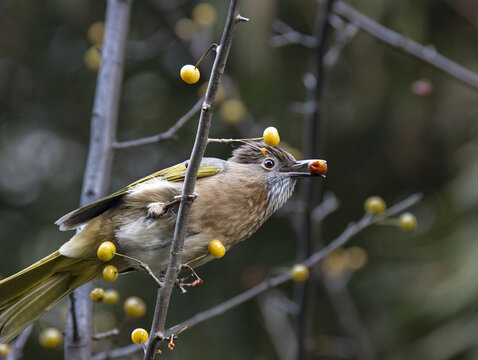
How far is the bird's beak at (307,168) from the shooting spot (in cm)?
256

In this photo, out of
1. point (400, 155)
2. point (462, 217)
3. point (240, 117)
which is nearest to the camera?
point (240, 117)

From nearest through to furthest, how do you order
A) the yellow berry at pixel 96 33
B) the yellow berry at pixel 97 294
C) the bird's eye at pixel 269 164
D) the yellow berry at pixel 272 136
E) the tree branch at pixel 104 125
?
the yellow berry at pixel 272 136
the yellow berry at pixel 97 294
the tree branch at pixel 104 125
the bird's eye at pixel 269 164
the yellow berry at pixel 96 33

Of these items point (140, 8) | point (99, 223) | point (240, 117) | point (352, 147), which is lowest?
point (99, 223)

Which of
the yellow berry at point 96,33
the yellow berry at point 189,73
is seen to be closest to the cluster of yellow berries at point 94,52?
the yellow berry at point 96,33

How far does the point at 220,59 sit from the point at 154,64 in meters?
4.61

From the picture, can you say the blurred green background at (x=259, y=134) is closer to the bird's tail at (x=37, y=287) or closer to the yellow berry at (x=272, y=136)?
the bird's tail at (x=37, y=287)

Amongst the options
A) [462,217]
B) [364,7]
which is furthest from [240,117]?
[462,217]

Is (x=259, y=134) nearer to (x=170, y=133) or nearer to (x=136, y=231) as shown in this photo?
(x=170, y=133)

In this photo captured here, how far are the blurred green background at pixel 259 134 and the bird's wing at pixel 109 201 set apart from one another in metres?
0.91

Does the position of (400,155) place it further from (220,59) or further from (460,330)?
(220,59)

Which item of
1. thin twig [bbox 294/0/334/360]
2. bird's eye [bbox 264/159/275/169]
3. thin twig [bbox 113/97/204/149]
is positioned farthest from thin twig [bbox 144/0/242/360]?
thin twig [bbox 294/0/334/360]

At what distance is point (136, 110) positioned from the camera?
6.24 metres

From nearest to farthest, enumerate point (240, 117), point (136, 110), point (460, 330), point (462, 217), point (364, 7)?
point (460, 330) < point (240, 117) < point (462, 217) < point (364, 7) < point (136, 110)

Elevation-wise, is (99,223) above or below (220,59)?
below
